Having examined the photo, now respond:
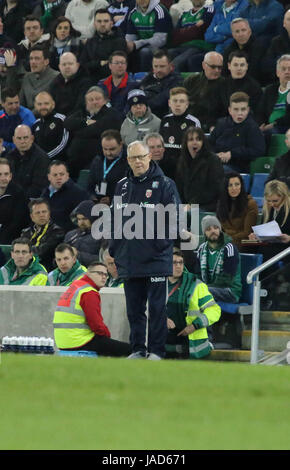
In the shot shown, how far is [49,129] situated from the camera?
18516 millimetres

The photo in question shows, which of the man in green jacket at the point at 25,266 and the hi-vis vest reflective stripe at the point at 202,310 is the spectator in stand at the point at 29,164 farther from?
the hi-vis vest reflective stripe at the point at 202,310

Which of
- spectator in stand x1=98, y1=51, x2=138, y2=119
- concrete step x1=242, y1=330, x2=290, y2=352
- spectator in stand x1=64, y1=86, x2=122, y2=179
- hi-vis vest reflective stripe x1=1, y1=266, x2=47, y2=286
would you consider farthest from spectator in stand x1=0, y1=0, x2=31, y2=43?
concrete step x1=242, y1=330, x2=290, y2=352

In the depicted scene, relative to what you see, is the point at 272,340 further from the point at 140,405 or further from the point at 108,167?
the point at 108,167

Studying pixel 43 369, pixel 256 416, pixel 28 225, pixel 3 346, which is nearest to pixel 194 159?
pixel 28 225

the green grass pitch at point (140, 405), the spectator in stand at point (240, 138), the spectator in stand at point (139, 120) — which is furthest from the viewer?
the spectator in stand at point (139, 120)

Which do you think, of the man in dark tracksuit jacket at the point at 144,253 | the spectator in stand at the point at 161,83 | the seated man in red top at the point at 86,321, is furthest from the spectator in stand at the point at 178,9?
the man in dark tracksuit jacket at the point at 144,253

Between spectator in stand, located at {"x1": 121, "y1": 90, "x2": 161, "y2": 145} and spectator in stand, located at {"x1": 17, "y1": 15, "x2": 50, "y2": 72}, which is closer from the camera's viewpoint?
spectator in stand, located at {"x1": 121, "y1": 90, "x2": 161, "y2": 145}

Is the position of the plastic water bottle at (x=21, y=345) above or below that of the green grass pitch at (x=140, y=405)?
below

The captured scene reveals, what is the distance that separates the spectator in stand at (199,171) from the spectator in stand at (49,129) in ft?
9.42

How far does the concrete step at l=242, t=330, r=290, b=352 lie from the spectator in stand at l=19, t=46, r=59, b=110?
8.39m

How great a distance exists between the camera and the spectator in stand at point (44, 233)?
16453 millimetres

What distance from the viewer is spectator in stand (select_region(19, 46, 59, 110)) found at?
20031 mm

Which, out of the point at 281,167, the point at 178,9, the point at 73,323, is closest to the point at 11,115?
the point at 178,9

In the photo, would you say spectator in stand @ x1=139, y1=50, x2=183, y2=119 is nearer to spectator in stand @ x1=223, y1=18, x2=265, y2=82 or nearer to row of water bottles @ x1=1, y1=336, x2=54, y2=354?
spectator in stand @ x1=223, y1=18, x2=265, y2=82
